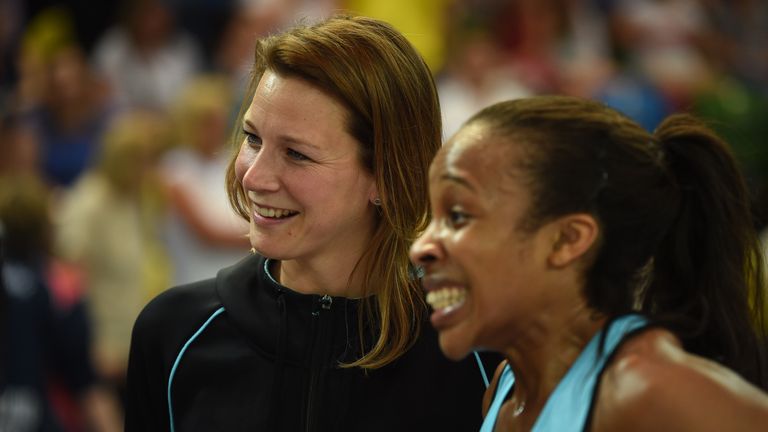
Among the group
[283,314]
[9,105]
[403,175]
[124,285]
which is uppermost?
[403,175]

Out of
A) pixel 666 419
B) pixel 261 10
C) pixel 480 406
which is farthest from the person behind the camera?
pixel 261 10

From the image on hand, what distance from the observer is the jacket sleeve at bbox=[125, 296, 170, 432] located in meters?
2.65

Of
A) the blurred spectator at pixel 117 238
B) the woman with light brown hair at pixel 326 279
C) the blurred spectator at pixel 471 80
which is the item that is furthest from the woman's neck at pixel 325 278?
the blurred spectator at pixel 471 80

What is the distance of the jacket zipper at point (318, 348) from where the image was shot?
2.48 m

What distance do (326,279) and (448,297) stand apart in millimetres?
613

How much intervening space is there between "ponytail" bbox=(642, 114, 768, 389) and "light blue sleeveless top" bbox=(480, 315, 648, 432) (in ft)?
0.32

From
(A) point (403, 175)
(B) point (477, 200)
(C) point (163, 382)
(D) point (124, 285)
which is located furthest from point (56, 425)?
(B) point (477, 200)

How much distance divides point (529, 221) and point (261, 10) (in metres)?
5.87

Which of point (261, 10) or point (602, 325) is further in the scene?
point (261, 10)

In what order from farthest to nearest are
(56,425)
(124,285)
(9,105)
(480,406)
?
(9,105)
(124,285)
(56,425)
(480,406)

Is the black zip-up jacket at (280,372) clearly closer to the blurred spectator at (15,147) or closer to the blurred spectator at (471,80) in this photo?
the blurred spectator at (15,147)

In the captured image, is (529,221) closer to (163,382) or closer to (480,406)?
(480,406)

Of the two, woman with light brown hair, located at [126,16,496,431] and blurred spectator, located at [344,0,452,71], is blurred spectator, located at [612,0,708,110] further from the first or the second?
woman with light brown hair, located at [126,16,496,431]

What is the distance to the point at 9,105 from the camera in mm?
7129
